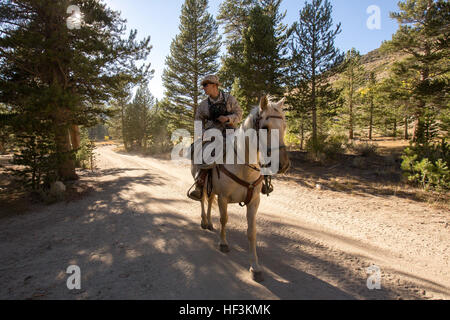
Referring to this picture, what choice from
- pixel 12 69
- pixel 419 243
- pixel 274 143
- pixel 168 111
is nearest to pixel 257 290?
pixel 274 143

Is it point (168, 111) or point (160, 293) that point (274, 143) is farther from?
point (168, 111)

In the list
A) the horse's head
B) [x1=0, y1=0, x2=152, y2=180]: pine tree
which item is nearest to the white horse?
the horse's head

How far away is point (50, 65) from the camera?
7711mm

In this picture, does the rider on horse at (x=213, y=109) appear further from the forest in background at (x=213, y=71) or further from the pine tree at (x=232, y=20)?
the pine tree at (x=232, y=20)

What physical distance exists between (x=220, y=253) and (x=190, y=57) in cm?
2157

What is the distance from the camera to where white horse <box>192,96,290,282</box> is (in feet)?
8.60

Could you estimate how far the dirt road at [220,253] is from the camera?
267 cm

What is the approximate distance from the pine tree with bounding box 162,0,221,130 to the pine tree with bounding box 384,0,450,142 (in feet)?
50.8

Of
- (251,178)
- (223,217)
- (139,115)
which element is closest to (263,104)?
(251,178)

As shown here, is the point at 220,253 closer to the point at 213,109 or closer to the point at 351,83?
the point at 213,109

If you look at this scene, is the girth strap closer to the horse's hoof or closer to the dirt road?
the horse's hoof

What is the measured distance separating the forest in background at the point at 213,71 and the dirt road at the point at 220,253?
9.46 ft

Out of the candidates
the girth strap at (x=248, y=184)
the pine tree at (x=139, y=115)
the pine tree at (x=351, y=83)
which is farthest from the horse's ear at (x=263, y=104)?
the pine tree at (x=139, y=115)

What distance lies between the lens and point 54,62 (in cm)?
766
